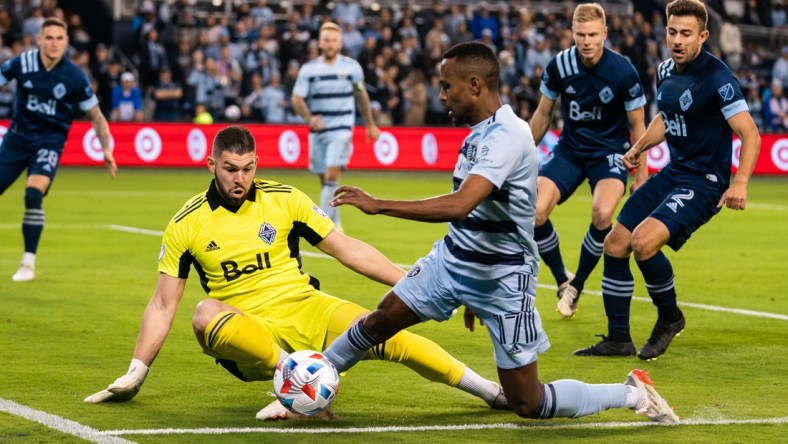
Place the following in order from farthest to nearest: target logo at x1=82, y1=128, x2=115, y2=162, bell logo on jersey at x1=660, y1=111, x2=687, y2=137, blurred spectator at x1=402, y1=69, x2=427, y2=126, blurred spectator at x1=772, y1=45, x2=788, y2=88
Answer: blurred spectator at x1=772, y1=45, x2=788, y2=88, blurred spectator at x1=402, y1=69, x2=427, y2=126, target logo at x1=82, y1=128, x2=115, y2=162, bell logo on jersey at x1=660, y1=111, x2=687, y2=137

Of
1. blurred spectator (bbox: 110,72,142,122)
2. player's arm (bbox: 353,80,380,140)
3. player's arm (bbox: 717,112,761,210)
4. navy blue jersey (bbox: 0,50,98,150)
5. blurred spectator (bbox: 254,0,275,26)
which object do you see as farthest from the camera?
blurred spectator (bbox: 254,0,275,26)

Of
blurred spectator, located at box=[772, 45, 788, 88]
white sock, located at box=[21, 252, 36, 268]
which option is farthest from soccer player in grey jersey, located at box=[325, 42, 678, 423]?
blurred spectator, located at box=[772, 45, 788, 88]

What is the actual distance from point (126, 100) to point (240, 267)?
19002mm

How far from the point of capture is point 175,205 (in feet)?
63.8

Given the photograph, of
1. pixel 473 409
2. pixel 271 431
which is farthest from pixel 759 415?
pixel 271 431

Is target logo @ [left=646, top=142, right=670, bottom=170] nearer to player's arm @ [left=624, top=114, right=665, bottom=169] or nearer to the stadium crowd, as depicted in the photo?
the stadium crowd

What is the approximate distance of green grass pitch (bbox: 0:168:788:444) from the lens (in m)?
6.18

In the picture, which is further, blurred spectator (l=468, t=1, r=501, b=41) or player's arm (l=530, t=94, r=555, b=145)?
blurred spectator (l=468, t=1, r=501, b=41)

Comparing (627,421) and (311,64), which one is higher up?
(311,64)

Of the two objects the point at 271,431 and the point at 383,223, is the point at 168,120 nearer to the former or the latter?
the point at 383,223

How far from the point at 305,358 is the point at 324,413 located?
15.0 inches

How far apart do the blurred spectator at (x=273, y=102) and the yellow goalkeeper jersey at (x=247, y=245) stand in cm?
1944

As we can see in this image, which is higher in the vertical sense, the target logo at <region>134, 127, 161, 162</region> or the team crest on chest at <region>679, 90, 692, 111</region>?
the team crest on chest at <region>679, 90, 692, 111</region>

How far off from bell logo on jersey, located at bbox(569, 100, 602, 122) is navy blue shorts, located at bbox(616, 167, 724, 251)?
1679 millimetres
